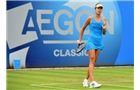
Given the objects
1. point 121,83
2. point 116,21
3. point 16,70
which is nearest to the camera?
point 121,83

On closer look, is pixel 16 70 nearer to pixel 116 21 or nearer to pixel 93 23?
pixel 116 21

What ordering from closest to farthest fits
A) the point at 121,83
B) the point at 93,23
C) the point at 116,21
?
the point at 93,23
the point at 121,83
the point at 116,21

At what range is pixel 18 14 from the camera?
16.9 metres

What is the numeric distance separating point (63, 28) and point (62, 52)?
817 millimetres

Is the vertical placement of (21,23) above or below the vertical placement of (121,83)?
above

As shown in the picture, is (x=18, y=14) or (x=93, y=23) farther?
(x=18, y=14)

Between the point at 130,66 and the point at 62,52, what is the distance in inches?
95.6

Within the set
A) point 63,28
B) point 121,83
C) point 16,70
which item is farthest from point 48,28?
point 121,83

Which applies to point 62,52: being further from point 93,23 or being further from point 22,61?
point 93,23

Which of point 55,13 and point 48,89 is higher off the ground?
point 55,13

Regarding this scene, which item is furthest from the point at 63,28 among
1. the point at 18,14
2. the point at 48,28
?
the point at 18,14

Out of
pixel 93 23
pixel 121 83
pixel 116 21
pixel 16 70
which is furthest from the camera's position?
pixel 116 21

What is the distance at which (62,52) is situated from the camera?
17.2 m

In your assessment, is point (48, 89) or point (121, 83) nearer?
point (48, 89)
